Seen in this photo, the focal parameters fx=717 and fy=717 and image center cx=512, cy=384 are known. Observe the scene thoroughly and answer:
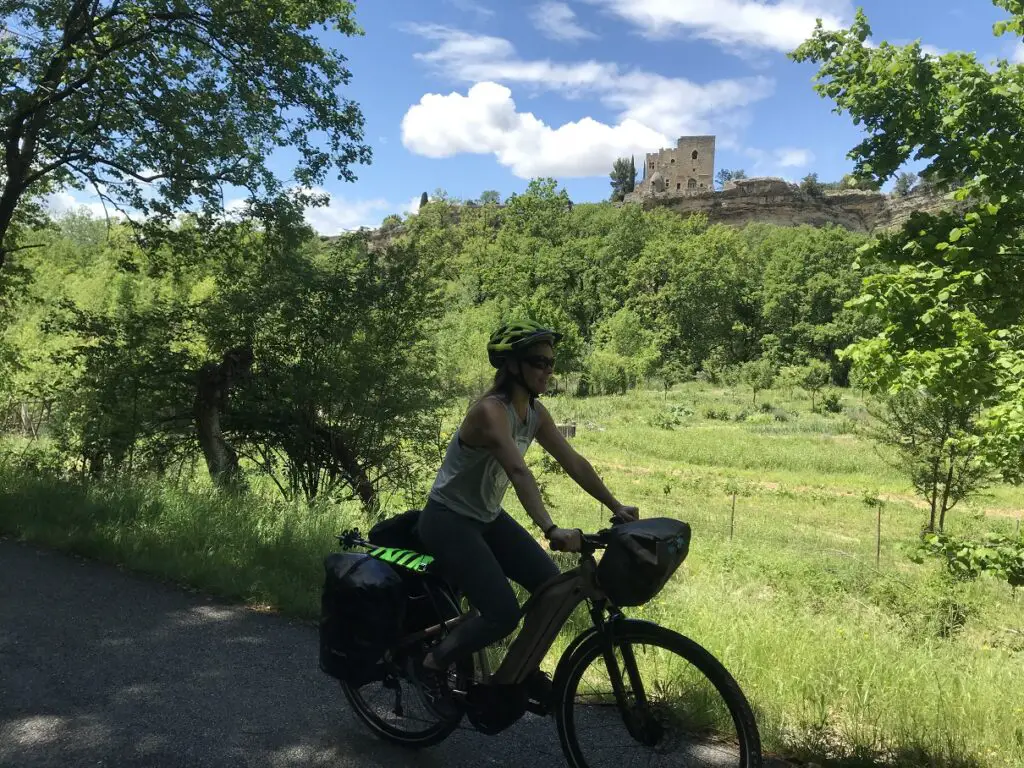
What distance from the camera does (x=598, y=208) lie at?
9962 cm

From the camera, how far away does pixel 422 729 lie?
332 cm

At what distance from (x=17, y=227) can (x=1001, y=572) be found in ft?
52.0

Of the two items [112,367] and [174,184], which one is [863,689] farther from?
[174,184]

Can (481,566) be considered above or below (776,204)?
below

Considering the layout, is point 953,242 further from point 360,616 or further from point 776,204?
point 776,204

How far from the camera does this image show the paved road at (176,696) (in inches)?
124

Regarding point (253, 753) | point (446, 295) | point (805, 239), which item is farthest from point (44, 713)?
point (805, 239)

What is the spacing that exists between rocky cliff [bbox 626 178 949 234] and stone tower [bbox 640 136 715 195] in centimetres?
533

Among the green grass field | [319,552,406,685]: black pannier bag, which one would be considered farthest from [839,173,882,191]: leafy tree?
[319,552,406,685]: black pannier bag

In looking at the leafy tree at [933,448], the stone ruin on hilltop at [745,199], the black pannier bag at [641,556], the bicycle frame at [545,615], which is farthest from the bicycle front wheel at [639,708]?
the stone ruin on hilltop at [745,199]

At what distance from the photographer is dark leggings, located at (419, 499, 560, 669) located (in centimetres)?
298

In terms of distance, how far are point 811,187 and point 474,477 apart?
157 m

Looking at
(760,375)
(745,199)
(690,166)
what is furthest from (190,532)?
(690,166)

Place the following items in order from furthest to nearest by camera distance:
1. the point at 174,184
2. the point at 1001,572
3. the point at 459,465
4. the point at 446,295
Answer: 1. the point at 446,295
2. the point at 174,184
3. the point at 1001,572
4. the point at 459,465
